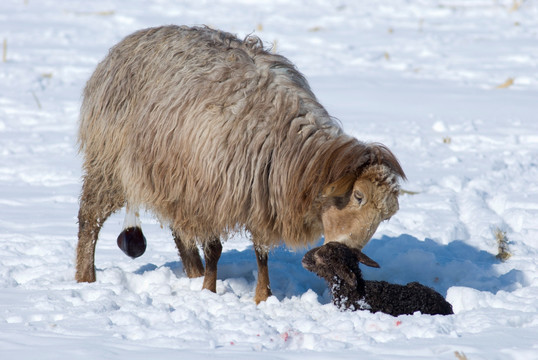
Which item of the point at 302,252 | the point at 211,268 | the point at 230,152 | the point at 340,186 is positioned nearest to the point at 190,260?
the point at 211,268

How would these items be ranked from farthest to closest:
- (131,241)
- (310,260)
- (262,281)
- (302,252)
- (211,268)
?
(302,252) → (131,241) → (211,268) → (262,281) → (310,260)

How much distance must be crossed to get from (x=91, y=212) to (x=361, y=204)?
81.3 inches

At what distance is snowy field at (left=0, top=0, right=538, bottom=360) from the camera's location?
3.57 meters

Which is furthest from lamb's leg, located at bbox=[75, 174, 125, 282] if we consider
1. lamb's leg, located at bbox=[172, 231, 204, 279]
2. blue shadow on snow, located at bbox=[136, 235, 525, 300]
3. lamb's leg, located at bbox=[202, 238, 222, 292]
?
lamb's leg, located at bbox=[202, 238, 222, 292]

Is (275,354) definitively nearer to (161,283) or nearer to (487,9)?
(161,283)

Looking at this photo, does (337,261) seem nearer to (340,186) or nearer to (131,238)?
(340,186)

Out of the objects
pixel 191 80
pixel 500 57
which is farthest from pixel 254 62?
pixel 500 57

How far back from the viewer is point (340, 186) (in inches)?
159

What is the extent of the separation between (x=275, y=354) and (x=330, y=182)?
108 cm

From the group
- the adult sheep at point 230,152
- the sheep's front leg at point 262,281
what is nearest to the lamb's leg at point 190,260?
the adult sheep at point 230,152

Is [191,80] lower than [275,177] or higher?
higher

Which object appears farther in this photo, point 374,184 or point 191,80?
point 191,80

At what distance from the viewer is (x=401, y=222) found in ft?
20.5

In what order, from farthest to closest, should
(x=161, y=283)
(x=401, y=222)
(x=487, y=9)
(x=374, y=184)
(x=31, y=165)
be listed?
1. (x=487, y=9)
2. (x=31, y=165)
3. (x=401, y=222)
4. (x=161, y=283)
5. (x=374, y=184)
